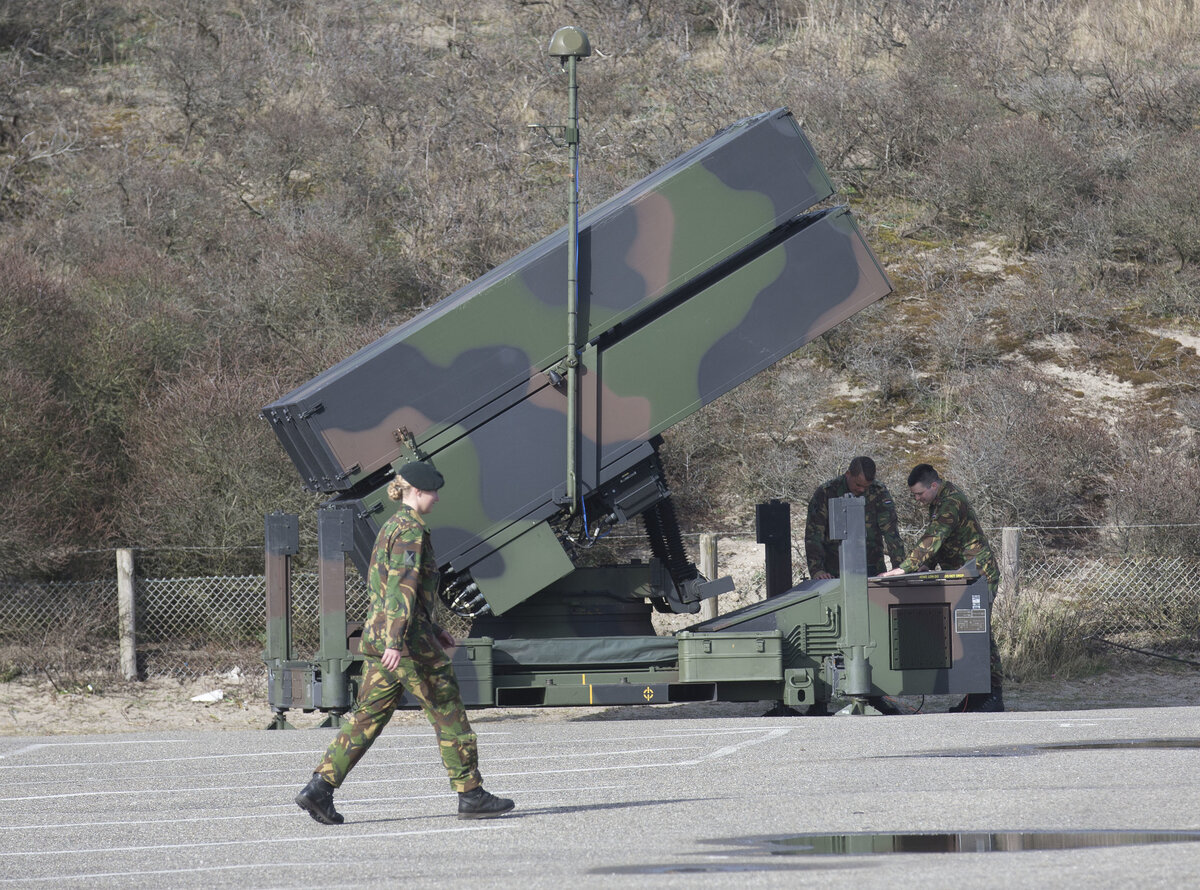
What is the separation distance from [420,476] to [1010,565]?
948 centimetres

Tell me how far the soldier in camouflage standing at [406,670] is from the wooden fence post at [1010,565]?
29.9 feet

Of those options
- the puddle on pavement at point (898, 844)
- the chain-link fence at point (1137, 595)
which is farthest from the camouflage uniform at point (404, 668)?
the chain-link fence at point (1137, 595)

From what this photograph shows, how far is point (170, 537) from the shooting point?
1573 cm

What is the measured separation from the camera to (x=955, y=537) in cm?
1152

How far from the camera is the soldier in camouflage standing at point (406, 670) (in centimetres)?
657

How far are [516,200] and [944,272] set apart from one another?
6881 mm

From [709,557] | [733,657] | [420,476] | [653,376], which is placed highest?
[653,376]

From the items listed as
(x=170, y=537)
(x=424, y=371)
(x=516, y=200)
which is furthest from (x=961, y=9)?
(x=424, y=371)

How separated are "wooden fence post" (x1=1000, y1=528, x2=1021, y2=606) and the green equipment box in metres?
5.12

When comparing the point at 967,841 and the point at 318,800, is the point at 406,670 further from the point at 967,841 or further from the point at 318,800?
the point at 967,841

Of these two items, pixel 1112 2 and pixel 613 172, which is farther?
pixel 1112 2

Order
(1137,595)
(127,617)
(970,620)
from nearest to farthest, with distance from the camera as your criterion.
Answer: (970,620) < (127,617) < (1137,595)


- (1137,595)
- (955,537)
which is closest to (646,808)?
(955,537)

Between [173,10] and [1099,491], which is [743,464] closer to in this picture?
[1099,491]
